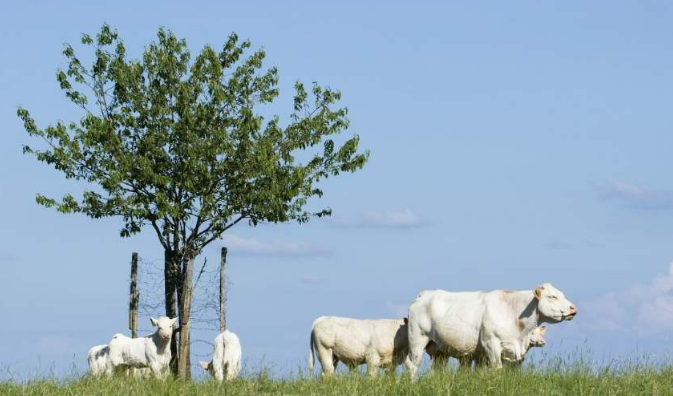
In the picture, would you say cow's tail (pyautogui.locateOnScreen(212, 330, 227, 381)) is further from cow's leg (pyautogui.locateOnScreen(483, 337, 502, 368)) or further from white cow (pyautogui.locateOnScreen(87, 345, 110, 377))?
cow's leg (pyautogui.locateOnScreen(483, 337, 502, 368))

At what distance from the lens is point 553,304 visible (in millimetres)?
19172

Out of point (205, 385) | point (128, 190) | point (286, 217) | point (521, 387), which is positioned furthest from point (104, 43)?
point (521, 387)

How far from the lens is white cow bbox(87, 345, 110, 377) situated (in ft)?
75.7

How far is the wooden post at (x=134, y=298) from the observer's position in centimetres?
2767

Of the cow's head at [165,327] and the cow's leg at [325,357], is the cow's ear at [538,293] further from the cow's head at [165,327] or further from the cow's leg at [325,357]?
the cow's head at [165,327]

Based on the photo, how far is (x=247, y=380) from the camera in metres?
16.7

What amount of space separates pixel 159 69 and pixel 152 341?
8331 millimetres

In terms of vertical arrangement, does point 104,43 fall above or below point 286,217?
above

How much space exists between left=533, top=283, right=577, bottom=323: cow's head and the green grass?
2481mm

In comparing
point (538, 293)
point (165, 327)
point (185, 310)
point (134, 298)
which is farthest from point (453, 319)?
point (134, 298)

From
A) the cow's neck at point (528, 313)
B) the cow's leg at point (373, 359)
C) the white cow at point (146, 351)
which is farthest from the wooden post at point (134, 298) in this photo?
the cow's neck at point (528, 313)

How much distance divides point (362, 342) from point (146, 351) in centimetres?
458

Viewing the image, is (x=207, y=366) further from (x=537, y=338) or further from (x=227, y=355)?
(x=537, y=338)

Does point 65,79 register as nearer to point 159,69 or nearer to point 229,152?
point 159,69
